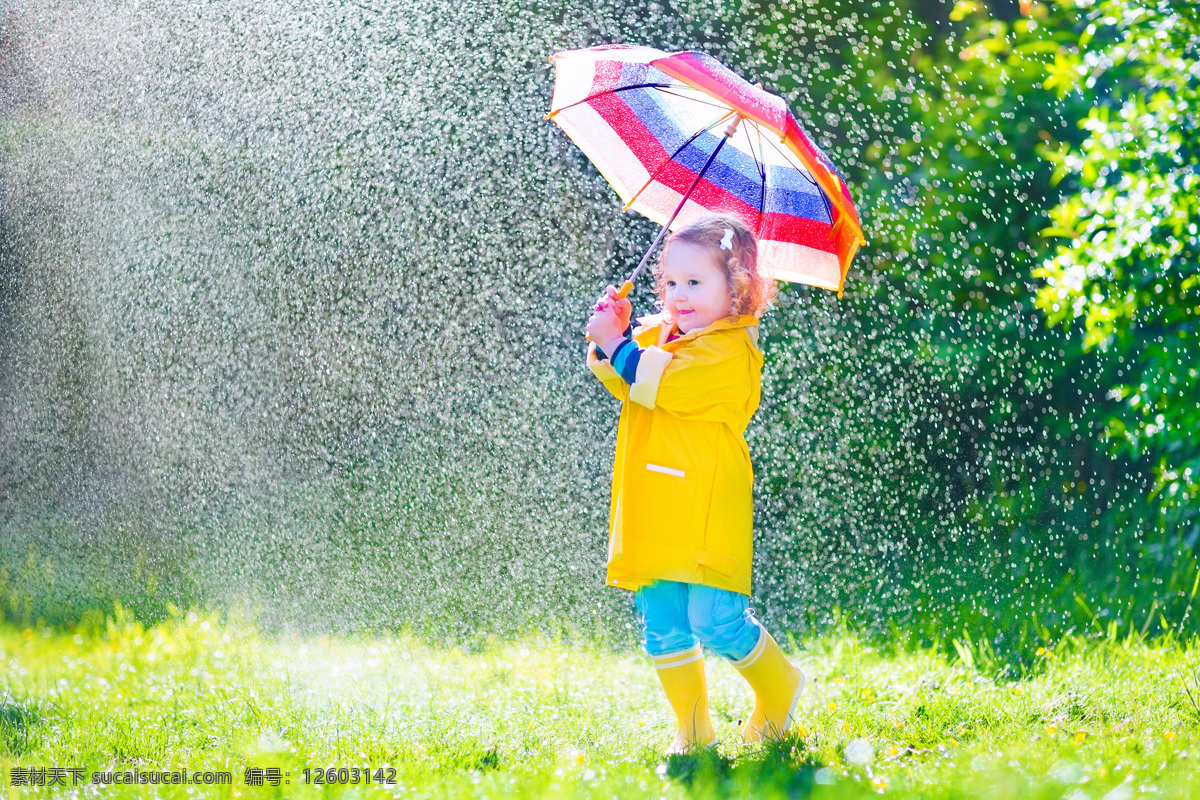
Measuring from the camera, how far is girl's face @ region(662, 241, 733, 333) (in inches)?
109

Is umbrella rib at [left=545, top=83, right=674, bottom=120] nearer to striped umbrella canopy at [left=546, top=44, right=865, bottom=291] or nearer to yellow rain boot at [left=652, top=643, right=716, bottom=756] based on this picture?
striped umbrella canopy at [left=546, top=44, right=865, bottom=291]

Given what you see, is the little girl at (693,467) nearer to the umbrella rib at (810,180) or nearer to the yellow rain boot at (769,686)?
the yellow rain boot at (769,686)

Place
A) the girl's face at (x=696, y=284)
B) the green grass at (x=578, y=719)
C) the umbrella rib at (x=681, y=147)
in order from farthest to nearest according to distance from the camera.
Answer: the umbrella rib at (x=681, y=147) → the girl's face at (x=696, y=284) → the green grass at (x=578, y=719)

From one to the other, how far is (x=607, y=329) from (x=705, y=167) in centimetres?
58

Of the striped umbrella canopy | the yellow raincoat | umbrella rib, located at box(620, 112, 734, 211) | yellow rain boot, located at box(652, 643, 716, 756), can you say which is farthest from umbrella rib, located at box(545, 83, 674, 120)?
yellow rain boot, located at box(652, 643, 716, 756)

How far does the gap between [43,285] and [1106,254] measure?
5853 mm

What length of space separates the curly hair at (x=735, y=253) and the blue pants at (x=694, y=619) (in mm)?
719

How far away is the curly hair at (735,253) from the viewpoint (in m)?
2.78

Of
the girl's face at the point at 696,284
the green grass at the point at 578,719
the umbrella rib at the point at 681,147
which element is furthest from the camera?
the umbrella rib at the point at 681,147

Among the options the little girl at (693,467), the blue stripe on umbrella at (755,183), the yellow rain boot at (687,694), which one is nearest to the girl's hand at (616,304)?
the little girl at (693,467)

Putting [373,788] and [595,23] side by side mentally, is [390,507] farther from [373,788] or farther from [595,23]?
[373,788]

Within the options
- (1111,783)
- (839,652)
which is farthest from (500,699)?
(1111,783)

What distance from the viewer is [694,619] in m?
2.76

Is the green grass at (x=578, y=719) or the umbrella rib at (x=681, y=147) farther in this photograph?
the umbrella rib at (x=681, y=147)
